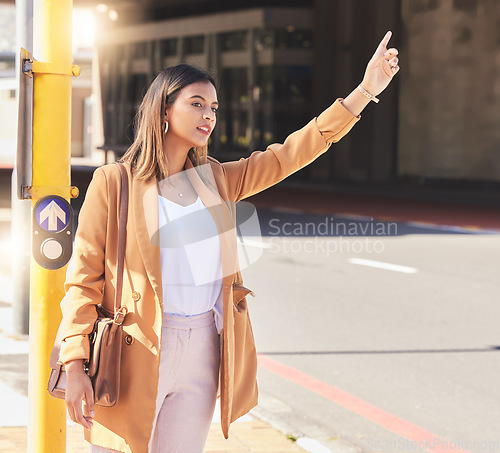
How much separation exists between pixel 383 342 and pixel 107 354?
4.71 meters

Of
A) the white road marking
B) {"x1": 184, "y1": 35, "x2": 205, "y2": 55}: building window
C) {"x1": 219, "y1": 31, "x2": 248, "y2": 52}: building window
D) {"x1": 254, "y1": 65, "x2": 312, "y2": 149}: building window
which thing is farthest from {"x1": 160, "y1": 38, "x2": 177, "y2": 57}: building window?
the white road marking

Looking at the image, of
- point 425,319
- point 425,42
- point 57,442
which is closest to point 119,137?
point 425,42

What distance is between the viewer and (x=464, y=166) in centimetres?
2803

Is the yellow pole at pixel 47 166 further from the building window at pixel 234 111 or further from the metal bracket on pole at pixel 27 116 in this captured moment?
the building window at pixel 234 111

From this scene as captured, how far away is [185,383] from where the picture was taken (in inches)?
103

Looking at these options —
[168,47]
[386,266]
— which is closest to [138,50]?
[168,47]

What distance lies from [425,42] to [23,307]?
2492 centimetres

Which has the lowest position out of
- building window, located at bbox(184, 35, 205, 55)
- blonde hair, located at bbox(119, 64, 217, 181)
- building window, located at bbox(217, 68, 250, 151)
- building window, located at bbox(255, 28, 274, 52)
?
blonde hair, located at bbox(119, 64, 217, 181)

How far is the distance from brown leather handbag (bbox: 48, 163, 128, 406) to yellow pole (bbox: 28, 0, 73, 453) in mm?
657

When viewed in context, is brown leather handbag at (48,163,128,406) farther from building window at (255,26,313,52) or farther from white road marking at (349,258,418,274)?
building window at (255,26,313,52)

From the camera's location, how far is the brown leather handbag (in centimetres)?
252

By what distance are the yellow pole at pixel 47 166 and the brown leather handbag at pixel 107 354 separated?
2.15ft

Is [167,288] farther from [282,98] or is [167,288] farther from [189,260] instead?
[282,98]

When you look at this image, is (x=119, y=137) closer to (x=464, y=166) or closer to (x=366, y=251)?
(x=464, y=166)
